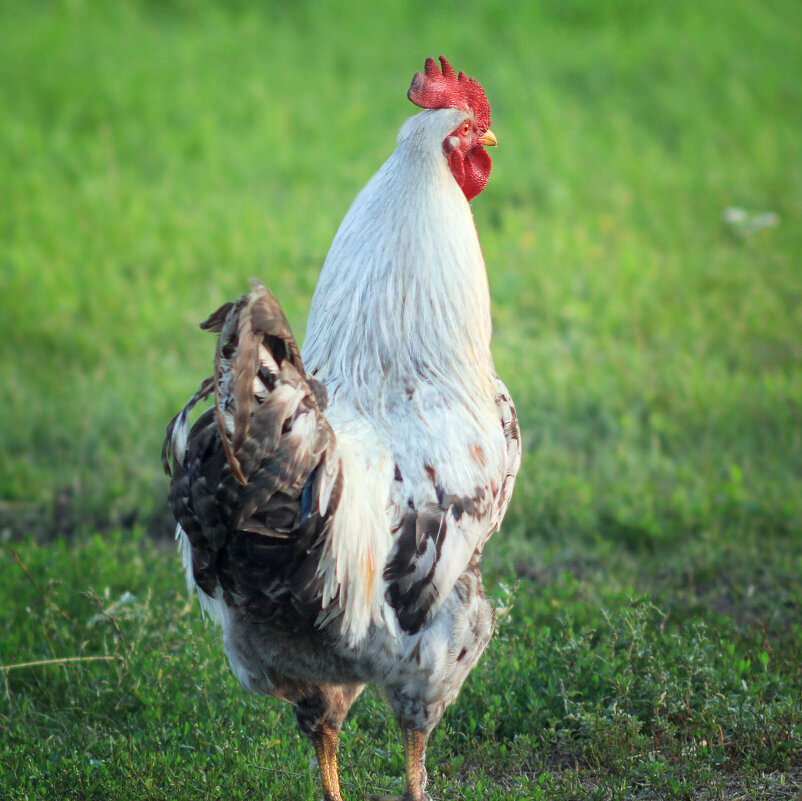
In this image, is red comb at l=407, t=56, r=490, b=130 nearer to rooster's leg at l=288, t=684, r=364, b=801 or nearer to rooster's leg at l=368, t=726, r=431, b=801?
rooster's leg at l=288, t=684, r=364, b=801

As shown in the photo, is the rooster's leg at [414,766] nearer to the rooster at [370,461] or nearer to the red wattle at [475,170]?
the rooster at [370,461]

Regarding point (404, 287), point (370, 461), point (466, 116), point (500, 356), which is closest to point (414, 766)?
point (370, 461)

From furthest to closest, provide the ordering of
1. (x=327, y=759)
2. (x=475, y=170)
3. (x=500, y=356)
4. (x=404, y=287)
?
(x=500, y=356), (x=475, y=170), (x=327, y=759), (x=404, y=287)

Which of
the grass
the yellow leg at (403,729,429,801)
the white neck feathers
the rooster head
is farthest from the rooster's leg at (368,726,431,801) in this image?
the rooster head

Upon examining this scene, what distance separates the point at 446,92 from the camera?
3332mm

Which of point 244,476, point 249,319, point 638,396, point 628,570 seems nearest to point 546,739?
point 628,570

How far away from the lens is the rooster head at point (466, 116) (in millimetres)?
3307

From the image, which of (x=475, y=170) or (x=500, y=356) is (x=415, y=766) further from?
(x=500, y=356)

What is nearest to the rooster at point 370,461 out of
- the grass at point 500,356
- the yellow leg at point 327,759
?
the yellow leg at point 327,759

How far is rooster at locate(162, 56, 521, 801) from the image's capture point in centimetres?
261

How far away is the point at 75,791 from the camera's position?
3.31m

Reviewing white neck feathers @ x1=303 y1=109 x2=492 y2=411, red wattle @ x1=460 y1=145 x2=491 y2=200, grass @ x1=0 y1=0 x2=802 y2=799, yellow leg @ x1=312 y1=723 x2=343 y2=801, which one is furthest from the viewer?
grass @ x1=0 y1=0 x2=802 y2=799

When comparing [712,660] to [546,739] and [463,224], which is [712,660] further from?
[463,224]

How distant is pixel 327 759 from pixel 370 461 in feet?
3.67
